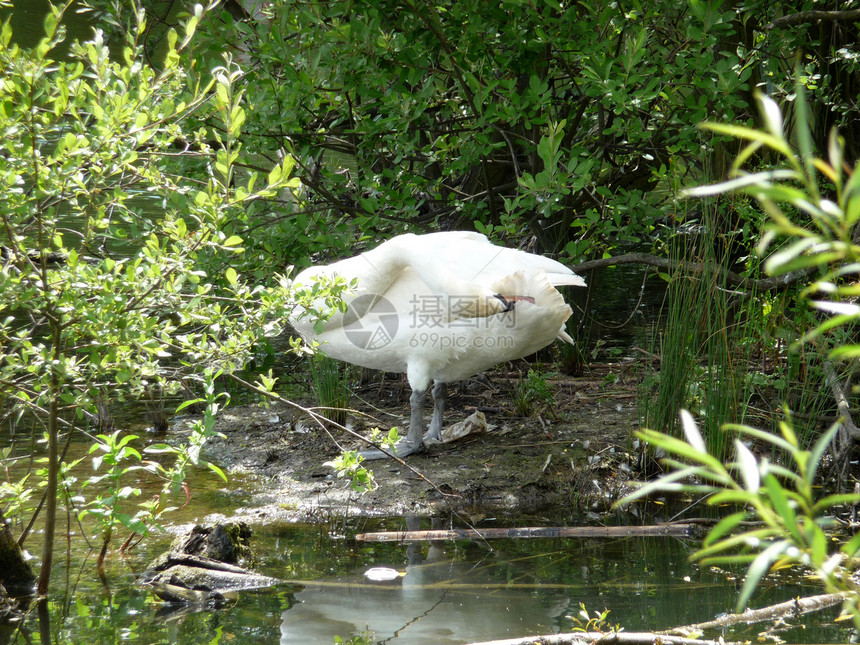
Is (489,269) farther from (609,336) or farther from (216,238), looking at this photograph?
(609,336)

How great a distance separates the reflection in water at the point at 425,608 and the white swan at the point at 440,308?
138 cm

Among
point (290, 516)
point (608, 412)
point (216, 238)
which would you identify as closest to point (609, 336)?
point (608, 412)

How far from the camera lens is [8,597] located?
10.1 feet

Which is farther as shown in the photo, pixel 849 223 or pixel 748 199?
pixel 748 199

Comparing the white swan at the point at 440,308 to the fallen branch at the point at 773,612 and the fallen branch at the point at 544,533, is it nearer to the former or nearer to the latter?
the fallen branch at the point at 544,533

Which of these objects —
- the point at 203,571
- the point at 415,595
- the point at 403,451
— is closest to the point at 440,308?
the point at 403,451

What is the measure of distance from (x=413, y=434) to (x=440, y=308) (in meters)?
0.86

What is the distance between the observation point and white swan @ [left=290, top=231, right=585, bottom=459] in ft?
13.8

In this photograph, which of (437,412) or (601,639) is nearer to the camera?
(601,639)

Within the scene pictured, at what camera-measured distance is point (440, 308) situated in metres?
4.41

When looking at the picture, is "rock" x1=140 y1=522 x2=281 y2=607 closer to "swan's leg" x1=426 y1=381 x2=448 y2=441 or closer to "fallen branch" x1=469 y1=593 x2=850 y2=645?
"fallen branch" x1=469 y1=593 x2=850 y2=645

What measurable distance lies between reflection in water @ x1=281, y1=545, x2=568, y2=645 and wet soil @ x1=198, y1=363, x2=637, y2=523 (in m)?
0.52

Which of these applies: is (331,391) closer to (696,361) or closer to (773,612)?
(696,361)

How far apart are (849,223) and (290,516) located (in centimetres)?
361
